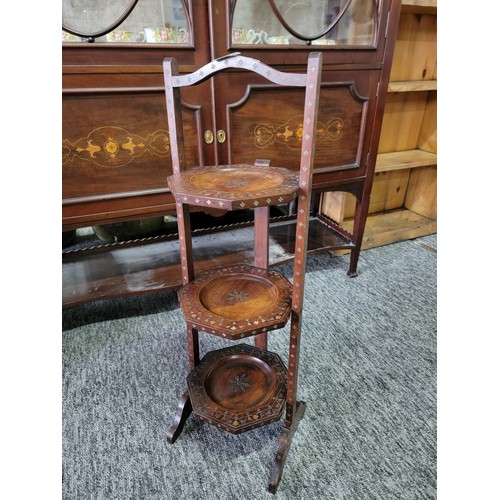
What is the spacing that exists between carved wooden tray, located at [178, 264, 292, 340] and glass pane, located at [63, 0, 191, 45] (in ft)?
2.64

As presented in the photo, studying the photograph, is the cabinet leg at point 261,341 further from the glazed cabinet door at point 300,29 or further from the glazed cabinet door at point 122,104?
the glazed cabinet door at point 300,29

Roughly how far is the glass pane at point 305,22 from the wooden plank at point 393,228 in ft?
3.53

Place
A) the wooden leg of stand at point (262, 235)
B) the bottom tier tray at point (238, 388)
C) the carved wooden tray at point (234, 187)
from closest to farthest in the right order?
the carved wooden tray at point (234, 187) → the bottom tier tray at point (238, 388) → the wooden leg of stand at point (262, 235)

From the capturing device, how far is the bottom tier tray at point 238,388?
38.9 inches

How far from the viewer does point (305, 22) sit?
1.43 m

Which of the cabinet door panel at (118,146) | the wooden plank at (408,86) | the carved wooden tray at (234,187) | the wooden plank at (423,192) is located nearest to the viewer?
the carved wooden tray at (234,187)

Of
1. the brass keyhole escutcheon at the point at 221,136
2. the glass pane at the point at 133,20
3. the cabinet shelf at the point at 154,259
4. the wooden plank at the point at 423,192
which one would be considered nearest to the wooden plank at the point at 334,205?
the cabinet shelf at the point at 154,259

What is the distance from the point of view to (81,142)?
123 cm

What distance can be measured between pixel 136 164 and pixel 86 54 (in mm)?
361

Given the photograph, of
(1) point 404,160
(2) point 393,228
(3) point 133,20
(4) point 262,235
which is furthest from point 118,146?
(2) point 393,228

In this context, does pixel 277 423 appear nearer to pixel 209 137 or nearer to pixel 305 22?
pixel 209 137

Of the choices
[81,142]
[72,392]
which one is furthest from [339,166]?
[72,392]

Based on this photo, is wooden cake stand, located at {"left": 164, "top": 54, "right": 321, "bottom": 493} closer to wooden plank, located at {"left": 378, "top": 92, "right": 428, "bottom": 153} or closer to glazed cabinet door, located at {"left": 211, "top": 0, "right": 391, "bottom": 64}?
glazed cabinet door, located at {"left": 211, "top": 0, "right": 391, "bottom": 64}

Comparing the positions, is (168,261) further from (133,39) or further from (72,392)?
(133,39)
